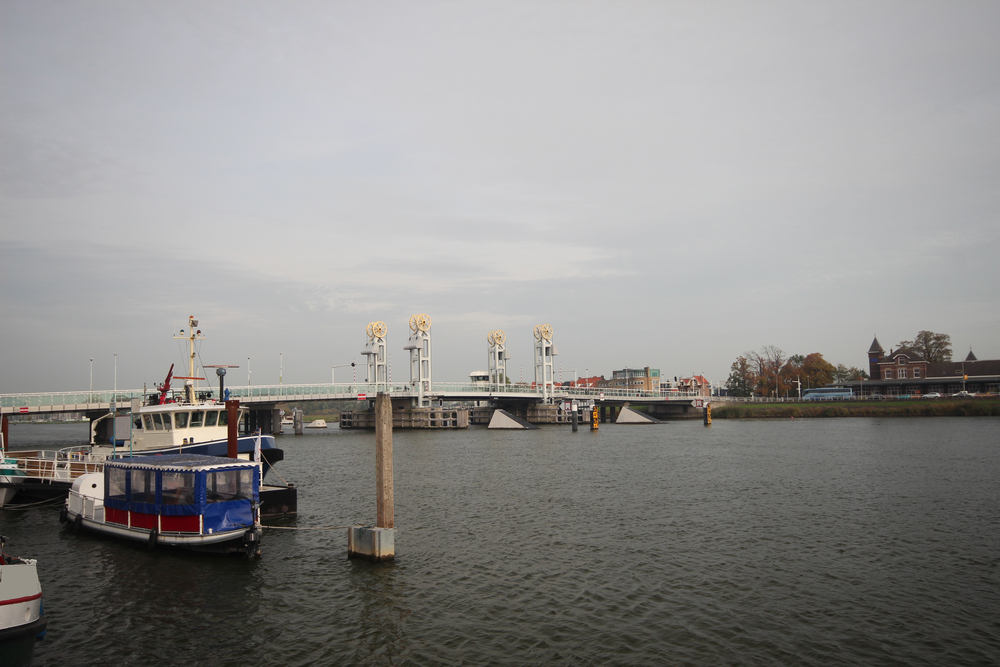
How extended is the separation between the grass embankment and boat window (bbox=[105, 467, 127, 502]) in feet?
383

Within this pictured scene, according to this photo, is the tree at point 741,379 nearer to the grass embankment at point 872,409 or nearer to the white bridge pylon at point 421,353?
the grass embankment at point 872,409

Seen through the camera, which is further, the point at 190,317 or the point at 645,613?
the point at 190,317

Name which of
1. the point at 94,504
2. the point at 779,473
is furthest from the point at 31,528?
the point at 779,473

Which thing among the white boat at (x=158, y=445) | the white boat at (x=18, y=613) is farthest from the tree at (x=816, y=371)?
the white boat at (x=18, y=613)

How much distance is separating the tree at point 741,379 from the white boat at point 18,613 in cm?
17568

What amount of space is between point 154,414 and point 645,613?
27.8 metres

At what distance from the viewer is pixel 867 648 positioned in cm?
1459

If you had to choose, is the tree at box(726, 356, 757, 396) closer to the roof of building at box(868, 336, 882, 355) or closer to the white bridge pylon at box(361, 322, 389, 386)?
the roof of building at box(868, 336, 882, 355)

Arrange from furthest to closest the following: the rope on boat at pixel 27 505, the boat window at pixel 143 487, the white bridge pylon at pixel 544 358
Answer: the white bridge pylon at pixel 544 358, the rope on boat at pixel 27 505, the boat window at pixel 143 487

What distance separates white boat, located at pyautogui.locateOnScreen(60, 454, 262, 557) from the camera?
72.0ft

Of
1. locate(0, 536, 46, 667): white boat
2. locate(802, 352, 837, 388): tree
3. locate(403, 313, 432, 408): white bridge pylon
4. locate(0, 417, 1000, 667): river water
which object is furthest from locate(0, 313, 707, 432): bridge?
locate(0, 536, 46, 667): white boat

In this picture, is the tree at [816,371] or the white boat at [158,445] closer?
the white boat at [158,445]

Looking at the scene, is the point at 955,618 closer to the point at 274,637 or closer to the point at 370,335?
the point at 274,637

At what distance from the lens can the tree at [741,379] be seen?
171175 millimetres
